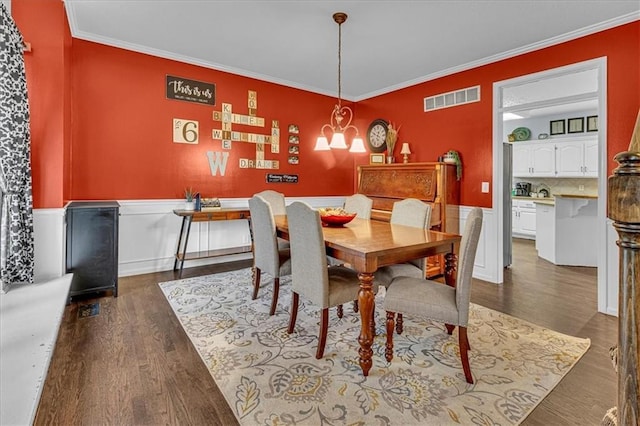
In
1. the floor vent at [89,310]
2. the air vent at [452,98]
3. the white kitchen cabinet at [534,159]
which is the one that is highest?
the air vent at [452,98]

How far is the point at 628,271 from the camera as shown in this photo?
680mm

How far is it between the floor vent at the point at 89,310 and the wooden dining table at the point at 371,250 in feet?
5.75

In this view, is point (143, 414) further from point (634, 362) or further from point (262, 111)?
point (262, 111)

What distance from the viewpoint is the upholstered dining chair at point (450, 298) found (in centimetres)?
199

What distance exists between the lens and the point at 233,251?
4492 mm

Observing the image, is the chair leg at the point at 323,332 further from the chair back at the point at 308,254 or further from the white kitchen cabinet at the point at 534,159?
the white kitchen cabinet at the point at 534,159

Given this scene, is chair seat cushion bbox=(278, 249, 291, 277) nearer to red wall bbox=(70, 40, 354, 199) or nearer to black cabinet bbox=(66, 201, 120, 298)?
black cabinet bbox=(66, 201, 120, 298)

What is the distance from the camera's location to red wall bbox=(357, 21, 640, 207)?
A: 307cm

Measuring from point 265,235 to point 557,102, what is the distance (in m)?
3.34

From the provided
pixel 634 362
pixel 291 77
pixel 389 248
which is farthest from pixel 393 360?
pixel 291 77

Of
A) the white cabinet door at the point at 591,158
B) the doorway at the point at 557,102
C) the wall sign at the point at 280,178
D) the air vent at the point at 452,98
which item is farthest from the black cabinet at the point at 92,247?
the white cabinet door at the point at 591,158

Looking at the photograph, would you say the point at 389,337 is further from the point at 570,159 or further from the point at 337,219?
the point at 570,159

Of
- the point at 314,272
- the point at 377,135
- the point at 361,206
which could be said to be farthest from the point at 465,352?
the point at 377,135

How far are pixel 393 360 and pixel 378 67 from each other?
365cm
